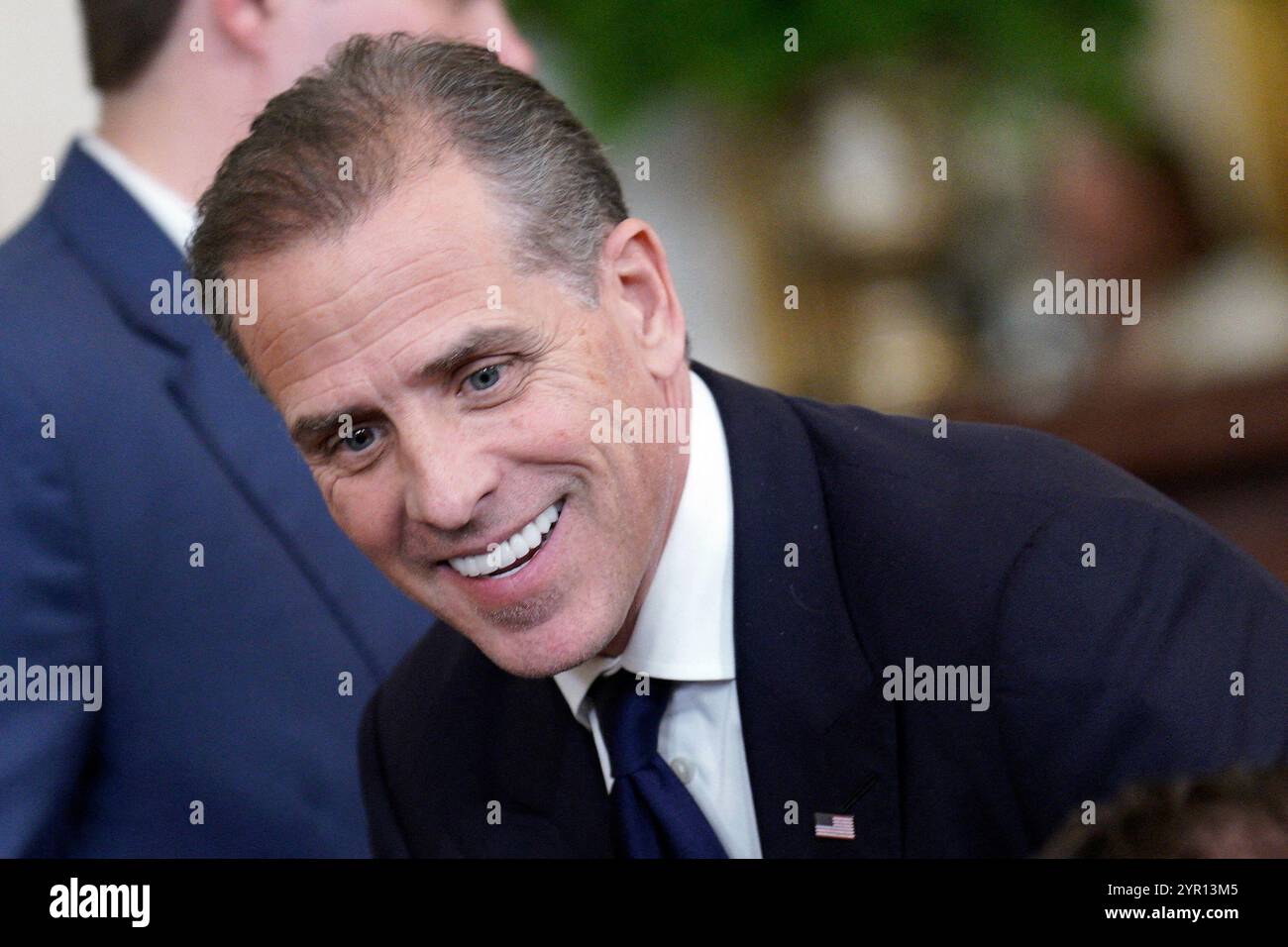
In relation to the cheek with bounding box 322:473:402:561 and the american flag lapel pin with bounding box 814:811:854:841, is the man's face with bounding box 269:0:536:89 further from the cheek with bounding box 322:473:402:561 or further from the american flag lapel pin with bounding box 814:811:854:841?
the american flag lapel pin with bounding box 814:811:854:841

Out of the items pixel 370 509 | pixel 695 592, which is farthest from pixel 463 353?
pixel 695 592

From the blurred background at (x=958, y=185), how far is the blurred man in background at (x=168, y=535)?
0.31 feet

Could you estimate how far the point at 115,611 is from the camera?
149 cm

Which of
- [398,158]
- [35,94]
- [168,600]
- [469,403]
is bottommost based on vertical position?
[168,600]

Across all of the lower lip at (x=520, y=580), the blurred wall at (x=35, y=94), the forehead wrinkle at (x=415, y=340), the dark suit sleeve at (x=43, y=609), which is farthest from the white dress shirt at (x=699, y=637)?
the blurred wall at (x=35, y=94)

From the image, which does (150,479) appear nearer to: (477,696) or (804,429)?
(477,696)

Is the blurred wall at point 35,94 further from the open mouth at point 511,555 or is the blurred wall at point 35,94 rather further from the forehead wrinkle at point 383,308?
the open mouth at point 511,555

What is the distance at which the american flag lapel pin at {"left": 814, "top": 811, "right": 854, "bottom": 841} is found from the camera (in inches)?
50.7

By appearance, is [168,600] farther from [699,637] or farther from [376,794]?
[699,637]

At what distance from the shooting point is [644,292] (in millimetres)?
1276

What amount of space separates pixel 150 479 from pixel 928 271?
78cm

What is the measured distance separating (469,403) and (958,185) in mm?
606
